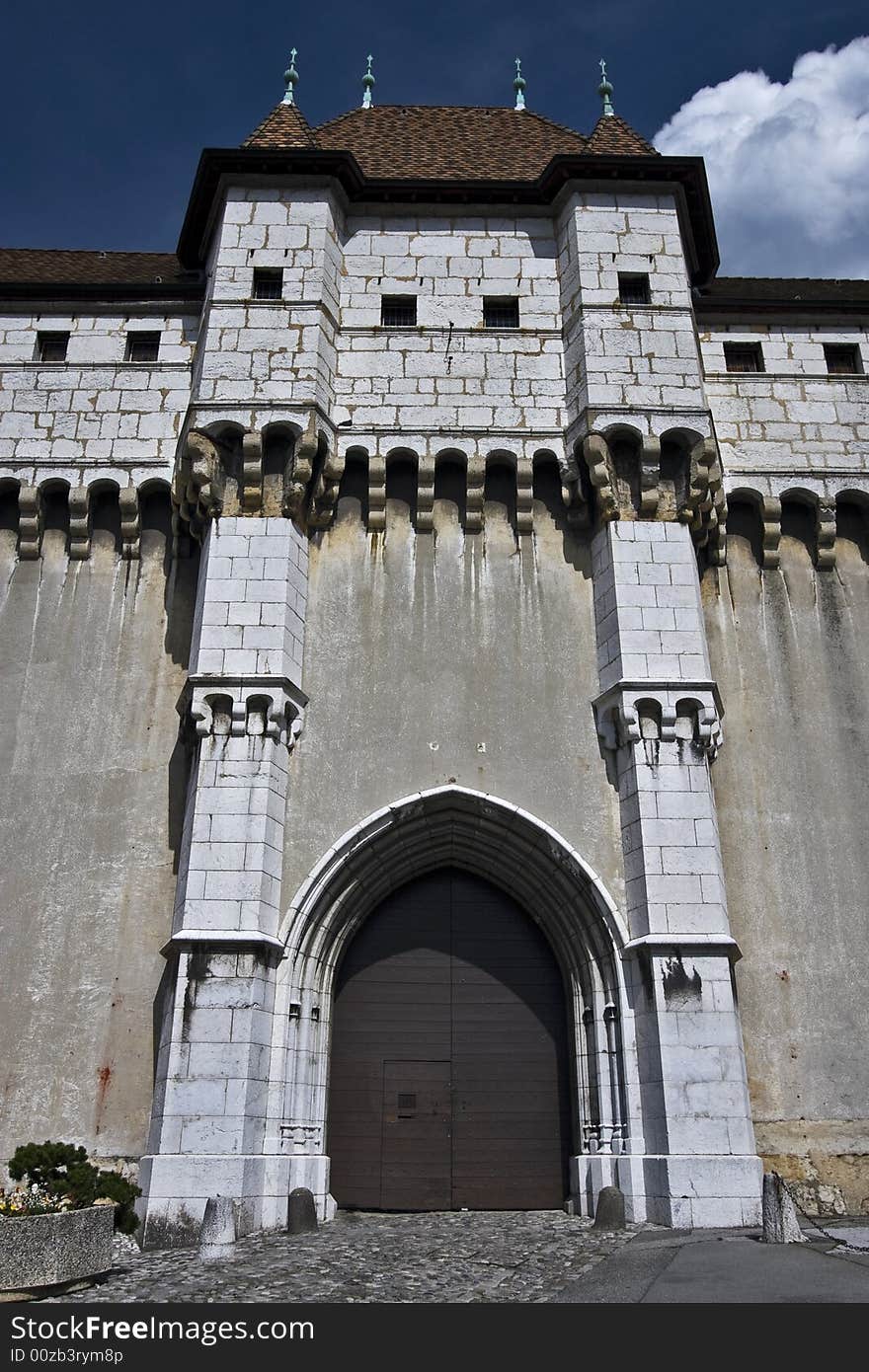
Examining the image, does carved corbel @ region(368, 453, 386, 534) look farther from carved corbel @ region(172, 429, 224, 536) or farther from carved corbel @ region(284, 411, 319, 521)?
carved corbel @ region(172, 429, 224, 536)

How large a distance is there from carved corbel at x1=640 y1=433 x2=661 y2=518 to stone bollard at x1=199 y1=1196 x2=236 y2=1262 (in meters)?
8.66

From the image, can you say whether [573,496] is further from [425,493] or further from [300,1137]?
[300,1137]

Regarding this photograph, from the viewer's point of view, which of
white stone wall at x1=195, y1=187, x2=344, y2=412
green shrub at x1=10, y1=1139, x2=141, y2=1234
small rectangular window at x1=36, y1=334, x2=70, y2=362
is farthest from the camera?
small rectangular window at x1=36, y1=334, x2=70, y2=362

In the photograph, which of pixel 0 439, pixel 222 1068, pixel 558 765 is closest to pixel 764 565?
pixel 558 765

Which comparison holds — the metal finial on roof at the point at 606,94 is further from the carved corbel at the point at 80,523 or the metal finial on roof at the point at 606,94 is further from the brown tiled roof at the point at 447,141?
the carved corbel at the point at 80,523

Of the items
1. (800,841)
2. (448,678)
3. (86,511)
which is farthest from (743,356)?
(86,511)

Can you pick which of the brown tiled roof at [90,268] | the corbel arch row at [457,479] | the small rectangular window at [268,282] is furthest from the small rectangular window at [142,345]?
the corbel arch row at [457,479]

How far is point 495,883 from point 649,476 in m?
5.20

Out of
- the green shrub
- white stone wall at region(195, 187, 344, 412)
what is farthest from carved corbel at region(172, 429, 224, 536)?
the green shrub

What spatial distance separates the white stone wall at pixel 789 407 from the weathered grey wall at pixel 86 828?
760 centimetres

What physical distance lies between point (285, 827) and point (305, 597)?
2859 millimetres

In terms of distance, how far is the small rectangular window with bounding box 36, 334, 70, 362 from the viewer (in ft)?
48.6

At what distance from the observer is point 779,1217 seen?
332 inches

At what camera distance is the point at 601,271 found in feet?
45.9
